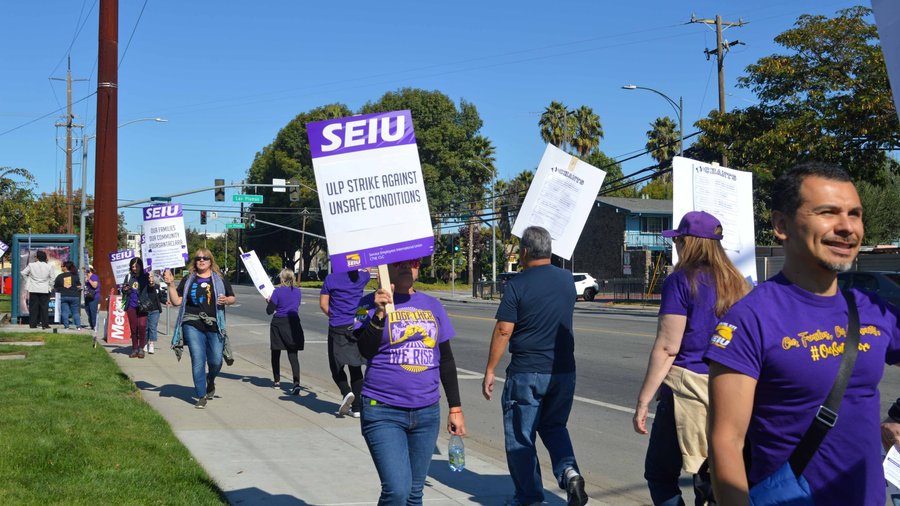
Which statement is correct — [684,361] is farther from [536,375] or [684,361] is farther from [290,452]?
[290,452]

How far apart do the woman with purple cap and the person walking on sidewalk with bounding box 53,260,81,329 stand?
62.8 ft

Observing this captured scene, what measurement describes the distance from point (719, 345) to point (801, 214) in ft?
1.53

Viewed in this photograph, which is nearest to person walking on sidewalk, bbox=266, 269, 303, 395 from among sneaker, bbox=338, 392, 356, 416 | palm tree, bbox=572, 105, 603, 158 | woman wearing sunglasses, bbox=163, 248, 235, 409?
woman wearing sunglasses, bbox=163, 248, 235, 409

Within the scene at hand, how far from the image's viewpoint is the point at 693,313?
189 inches

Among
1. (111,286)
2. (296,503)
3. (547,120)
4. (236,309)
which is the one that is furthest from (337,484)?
(547,120)

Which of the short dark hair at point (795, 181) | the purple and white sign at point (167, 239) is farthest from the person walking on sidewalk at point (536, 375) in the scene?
the purple and white sign at point (167, 239)

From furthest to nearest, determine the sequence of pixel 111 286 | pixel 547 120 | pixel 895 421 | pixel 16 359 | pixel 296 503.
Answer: pixel 547 120 → pixel 111 286 → pixel 16 359 → pixel 296 503 → pixel 895 421

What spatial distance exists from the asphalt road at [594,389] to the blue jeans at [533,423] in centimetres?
112

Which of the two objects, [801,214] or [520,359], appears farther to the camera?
[520,359]

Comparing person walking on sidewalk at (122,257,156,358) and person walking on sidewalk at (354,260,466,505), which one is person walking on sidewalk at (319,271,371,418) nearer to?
person walking on sidewalk at (354,260,466,505)

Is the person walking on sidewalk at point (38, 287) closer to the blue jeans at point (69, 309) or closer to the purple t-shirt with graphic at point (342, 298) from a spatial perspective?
the blue jeans at point (69, 309)

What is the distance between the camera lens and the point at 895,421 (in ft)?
10.3

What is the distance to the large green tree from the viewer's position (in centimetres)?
2412

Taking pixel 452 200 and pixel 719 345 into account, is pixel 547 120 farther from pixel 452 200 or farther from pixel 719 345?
pixel 719 345
